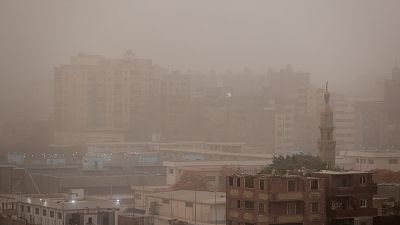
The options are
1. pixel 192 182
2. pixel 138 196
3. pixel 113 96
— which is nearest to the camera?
pixel 138 196

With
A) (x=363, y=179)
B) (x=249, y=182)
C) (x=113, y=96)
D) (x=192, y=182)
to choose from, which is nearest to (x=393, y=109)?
(x=113, y=96)

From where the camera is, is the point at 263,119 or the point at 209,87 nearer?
the point at 263,119

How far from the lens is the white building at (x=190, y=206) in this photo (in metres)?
9.71

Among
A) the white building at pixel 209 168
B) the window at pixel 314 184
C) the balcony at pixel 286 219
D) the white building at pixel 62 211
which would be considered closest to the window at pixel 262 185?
the balcony at pixel 286 219

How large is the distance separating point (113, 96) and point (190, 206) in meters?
8.01

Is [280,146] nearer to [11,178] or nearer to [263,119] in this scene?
[263,119]

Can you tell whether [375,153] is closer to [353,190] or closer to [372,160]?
[372,160]

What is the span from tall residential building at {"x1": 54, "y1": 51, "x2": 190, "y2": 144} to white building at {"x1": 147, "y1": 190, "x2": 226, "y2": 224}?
5776 mm

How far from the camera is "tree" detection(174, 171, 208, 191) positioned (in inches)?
481

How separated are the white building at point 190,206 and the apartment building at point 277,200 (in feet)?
5.23

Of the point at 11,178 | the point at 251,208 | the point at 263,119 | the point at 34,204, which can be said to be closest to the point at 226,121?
the point at 263,119

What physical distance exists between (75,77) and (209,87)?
2960 mm

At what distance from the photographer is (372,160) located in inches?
538

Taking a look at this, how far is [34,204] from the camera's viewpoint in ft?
30.9
